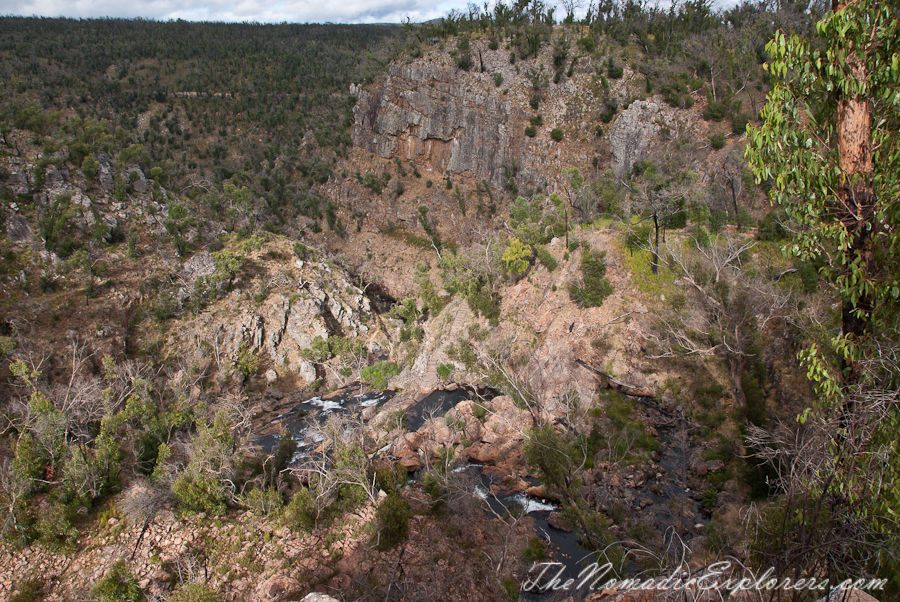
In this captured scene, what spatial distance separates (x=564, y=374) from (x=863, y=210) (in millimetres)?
29997

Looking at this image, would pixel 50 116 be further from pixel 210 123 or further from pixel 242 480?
pixel 242 480

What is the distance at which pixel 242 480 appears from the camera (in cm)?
2778

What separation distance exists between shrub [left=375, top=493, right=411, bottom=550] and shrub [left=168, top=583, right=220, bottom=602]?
795 cm

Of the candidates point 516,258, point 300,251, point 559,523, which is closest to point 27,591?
point 559,523

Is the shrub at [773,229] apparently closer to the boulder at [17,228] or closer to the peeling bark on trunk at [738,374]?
the peeling bark on trunk at [738,374]

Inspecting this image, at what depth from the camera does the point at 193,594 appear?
64.8 ft

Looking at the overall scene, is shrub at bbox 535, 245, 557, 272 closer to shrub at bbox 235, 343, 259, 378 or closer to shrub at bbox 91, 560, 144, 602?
shrub at bbox 235, 343, 259, 378

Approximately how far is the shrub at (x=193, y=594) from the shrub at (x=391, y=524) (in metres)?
A: 7.95

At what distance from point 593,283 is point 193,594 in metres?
31.4

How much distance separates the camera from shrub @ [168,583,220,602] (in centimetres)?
1962

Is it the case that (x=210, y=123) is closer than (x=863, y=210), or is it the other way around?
(x=863, y=210)

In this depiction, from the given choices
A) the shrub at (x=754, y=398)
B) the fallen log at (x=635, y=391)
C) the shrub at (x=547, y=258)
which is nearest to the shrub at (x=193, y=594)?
the fallen log at (x=635, y=391)

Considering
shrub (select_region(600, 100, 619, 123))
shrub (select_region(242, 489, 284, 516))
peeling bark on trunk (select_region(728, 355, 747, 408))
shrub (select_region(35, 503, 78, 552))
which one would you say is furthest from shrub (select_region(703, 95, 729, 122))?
shrub (select_region(35, 503, 78, 552))

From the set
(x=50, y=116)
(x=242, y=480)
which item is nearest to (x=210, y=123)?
(x=50, y=116)
